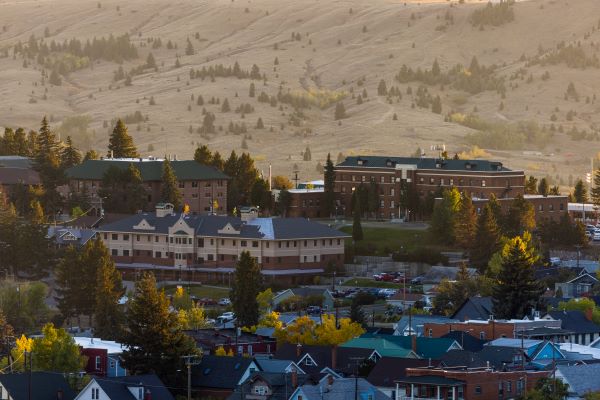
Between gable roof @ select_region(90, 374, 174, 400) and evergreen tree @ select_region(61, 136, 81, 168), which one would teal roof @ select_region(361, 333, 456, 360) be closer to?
gable roof @ select_region(90, 374, 174, 400)

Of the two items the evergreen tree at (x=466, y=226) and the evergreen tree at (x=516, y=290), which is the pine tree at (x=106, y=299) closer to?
the evergreen tree at (x=516, y=290)

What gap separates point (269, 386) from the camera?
90.2 meters

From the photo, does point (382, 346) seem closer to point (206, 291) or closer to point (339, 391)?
point (339, 391)

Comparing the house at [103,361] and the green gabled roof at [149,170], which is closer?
the house at [103,361]

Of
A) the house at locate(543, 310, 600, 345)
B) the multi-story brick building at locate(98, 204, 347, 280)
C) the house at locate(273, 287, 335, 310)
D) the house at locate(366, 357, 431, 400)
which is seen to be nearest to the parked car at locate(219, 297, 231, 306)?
the house at locate(273, 287, 335, 310)

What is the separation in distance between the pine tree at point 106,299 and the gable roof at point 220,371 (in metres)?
13.7

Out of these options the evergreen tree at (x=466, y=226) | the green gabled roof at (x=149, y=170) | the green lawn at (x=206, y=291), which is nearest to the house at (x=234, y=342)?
the green lawn at (x=206, y=291)

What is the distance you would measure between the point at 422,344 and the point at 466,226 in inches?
2119

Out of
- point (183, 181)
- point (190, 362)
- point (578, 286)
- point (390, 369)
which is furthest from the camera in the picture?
point (183, 181)

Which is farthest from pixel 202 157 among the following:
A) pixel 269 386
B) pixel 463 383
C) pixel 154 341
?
pixel 463 383

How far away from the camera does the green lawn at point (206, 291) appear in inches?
5664

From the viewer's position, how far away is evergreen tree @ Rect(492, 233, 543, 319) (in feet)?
402

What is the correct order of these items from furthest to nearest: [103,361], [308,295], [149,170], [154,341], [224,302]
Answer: [149,170]
[308,295]
[224,302]
[103,361]
[154,341]

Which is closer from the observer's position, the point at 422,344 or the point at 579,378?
the point at 579,378
